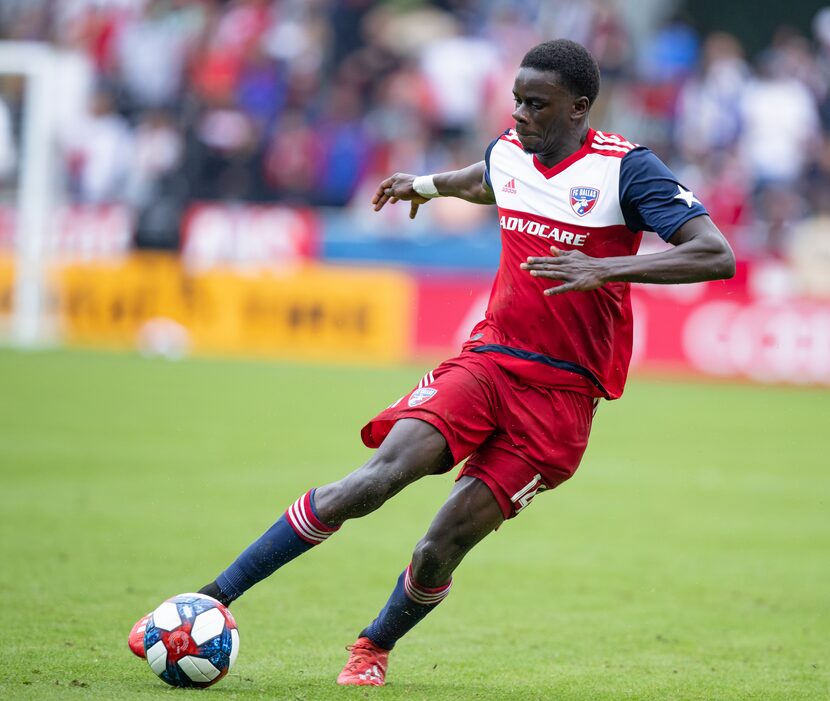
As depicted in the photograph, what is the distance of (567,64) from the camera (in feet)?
18.2

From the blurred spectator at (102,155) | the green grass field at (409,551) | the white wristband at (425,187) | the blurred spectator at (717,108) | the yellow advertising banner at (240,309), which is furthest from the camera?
the blurred spectator at (102,155)

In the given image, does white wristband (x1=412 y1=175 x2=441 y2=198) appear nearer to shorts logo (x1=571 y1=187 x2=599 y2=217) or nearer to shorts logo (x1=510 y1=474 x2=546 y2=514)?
shorts logo (x1=571 y1=187 x2=599 y2=217)

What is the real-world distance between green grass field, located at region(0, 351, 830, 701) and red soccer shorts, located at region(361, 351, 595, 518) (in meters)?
0.89

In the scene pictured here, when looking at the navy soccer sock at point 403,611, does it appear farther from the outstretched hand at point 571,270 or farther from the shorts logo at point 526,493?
the outstretched hand at point 571,270

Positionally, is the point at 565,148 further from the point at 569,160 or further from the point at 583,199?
the point at 583,199

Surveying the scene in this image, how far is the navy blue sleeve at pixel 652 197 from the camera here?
5305 mm

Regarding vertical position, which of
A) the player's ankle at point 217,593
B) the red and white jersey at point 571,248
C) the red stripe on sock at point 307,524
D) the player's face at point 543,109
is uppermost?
the player's face at point 543,109

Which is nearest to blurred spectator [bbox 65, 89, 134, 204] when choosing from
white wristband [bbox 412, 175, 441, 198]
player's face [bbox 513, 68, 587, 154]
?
white wristband [bbox 412, 175, 441, 198]

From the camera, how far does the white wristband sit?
6414mm

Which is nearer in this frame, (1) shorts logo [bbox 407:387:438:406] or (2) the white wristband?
(1) shorts logo [bbox 407:387:438:406]

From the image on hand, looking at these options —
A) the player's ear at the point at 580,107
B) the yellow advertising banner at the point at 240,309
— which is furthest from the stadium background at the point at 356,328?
the player's ear at the point at 580,107

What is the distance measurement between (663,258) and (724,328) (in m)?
13.5

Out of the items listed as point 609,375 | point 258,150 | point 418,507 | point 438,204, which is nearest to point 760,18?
point 438,204

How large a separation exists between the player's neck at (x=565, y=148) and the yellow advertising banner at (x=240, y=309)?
1402 cm
